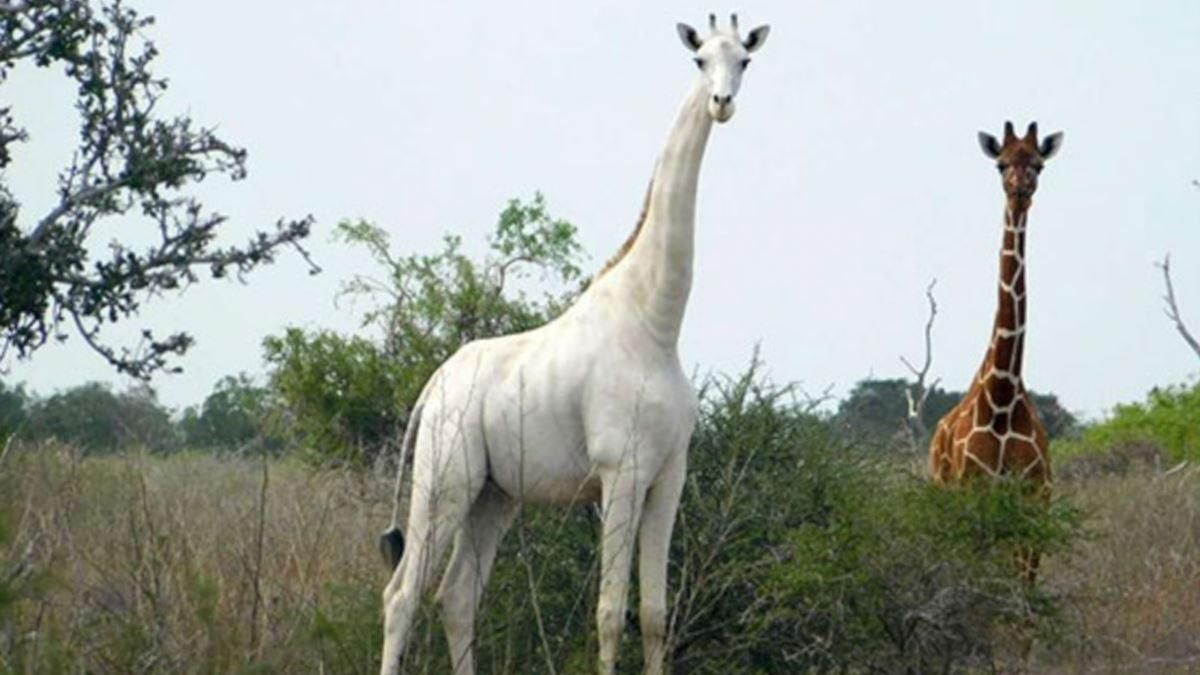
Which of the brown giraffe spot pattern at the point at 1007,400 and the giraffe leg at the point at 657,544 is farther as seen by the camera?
the brown giraffe spot pattern at the point at 1007,400

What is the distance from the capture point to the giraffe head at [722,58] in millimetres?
8102

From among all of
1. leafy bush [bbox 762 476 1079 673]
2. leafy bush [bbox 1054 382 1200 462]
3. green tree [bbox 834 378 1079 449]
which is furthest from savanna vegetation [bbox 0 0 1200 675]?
green tree [bbox 834 378 1079 449]

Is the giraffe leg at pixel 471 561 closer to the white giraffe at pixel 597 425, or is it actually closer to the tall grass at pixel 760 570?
the white giraffe at pixel 597 425

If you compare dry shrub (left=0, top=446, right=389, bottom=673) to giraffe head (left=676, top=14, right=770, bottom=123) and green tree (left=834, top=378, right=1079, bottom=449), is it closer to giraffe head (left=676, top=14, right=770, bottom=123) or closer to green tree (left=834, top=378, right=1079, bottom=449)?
giraffe head (left=676, top=14, right=770, bottom=123)

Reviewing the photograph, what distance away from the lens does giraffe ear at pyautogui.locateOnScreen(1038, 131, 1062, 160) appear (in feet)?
40.9

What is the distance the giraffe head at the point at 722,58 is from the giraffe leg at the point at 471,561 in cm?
165

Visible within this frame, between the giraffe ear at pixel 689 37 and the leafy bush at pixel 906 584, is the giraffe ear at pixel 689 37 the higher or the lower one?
the higher one

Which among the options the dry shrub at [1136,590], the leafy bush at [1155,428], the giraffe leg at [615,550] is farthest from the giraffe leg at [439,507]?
the leafy bush at [1155,428]

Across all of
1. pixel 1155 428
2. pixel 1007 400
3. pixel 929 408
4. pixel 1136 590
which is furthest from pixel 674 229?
pixel 929 408

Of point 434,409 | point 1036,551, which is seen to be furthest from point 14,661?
point 1036,551

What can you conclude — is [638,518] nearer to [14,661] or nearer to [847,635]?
[847,635]

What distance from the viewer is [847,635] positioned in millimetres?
9664

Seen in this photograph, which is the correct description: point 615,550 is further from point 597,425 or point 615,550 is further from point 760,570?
point 760,570

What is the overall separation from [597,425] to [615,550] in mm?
422
